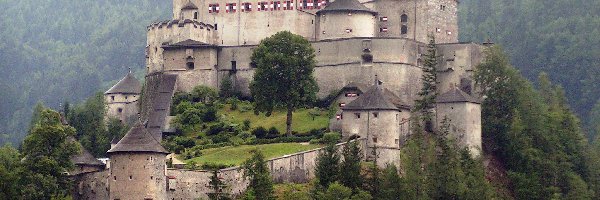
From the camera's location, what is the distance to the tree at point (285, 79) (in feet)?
313

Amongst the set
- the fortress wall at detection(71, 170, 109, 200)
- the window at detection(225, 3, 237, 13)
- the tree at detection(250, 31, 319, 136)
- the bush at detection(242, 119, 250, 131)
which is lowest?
the fortress wall at detection(71, 170, 109, 200)

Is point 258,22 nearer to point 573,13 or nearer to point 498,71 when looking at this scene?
point 498,71

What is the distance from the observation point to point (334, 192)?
81.2 metres

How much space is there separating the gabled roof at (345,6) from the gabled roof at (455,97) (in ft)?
40.1

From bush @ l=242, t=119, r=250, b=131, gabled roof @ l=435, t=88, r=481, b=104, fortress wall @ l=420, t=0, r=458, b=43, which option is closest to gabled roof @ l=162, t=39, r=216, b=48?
bush @ l=242, t=119, r=250, b=131

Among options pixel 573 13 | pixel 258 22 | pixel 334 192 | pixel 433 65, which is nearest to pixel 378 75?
pixel 433 65

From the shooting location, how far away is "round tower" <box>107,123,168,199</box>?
76.2 m

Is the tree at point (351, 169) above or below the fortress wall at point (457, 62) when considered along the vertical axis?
below

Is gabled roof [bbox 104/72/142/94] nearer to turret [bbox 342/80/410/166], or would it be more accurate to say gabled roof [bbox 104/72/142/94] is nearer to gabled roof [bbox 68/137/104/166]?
gabled roof [bbox 68/137/104/166]

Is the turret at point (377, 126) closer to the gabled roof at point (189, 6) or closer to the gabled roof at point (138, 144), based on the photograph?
the gabled roof at point (138, 144)

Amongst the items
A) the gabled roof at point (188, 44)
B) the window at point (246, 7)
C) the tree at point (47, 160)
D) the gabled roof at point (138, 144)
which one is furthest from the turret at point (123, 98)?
the gabled roof at point (138, 144)

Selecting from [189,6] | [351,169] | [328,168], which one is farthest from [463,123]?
[189,6]

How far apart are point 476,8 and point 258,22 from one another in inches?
2777

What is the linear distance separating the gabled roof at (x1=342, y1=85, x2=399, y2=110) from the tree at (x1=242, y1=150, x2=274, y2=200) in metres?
10.0
